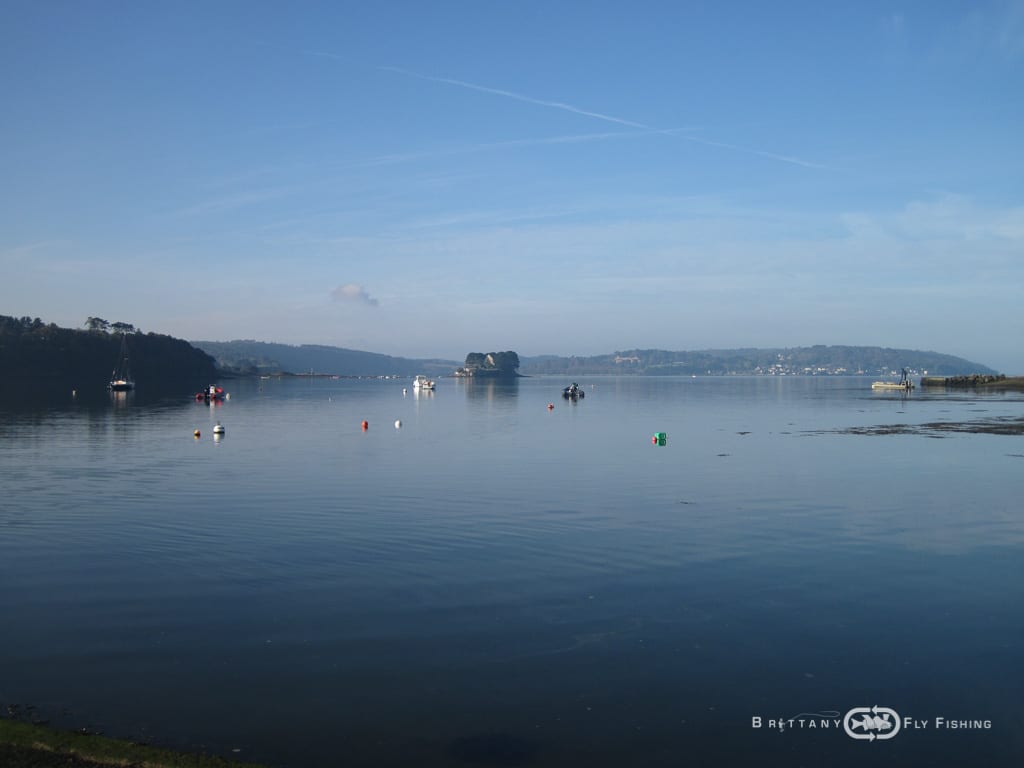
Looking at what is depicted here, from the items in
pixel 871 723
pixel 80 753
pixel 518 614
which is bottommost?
pixel 871 723

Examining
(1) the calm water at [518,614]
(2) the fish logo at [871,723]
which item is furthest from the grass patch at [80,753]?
(2) the fish logo at [871,723]

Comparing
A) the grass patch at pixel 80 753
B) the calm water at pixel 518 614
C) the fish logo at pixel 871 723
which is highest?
the grass patch at pixel 80 753

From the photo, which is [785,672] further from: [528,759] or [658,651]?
[528,759]

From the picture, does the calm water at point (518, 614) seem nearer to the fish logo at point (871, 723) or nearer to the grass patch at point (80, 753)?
the fish logo at point (871, 723)

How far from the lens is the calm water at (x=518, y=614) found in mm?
10273

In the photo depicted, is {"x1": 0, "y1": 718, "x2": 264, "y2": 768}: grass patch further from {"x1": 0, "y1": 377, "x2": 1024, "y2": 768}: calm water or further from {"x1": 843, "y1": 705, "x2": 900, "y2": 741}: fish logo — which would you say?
{"x1": 843, "y1": 705, "x2": 900, "y2": 741}: fish logo

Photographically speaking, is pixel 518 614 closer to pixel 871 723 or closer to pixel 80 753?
pixel 871 723

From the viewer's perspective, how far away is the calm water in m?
10.3

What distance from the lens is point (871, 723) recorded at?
10734 millimetres

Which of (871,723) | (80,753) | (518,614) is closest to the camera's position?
(80,753)

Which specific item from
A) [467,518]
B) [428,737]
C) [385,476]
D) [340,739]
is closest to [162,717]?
[340,739]

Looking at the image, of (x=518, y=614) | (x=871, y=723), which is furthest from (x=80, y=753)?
(x=871, y=723)

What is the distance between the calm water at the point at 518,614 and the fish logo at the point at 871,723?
0.20 metres

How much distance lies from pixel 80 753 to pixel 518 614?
25.7 ft
